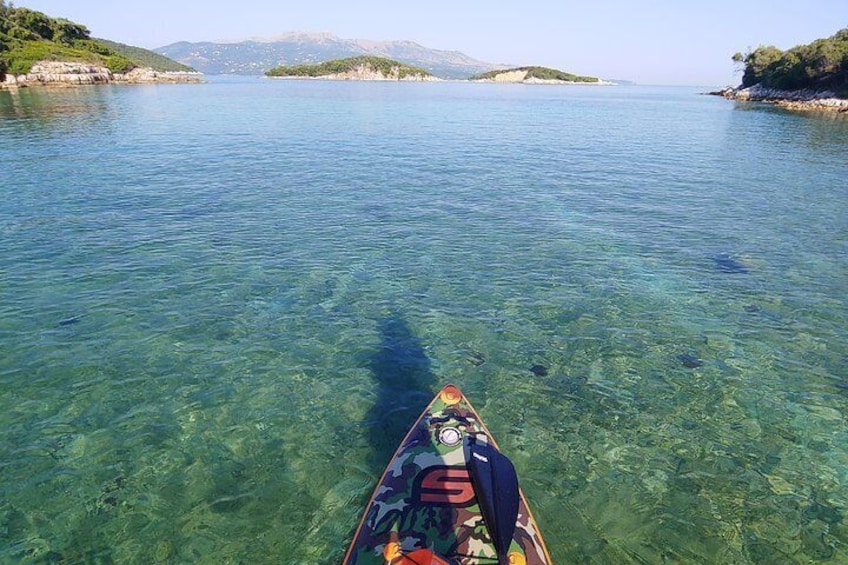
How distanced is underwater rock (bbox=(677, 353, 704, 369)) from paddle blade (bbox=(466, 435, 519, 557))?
992 cm

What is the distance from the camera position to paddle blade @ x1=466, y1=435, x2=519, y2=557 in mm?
8617

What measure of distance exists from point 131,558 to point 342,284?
14170 millimetres

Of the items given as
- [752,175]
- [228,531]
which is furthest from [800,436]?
[752,175]

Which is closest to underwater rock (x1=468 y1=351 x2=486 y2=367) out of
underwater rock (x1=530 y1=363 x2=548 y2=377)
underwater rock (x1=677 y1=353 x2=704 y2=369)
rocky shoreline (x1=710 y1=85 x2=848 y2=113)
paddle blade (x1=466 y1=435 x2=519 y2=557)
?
underwater rock (x1=530 y1=363 x2=548 y2=377)

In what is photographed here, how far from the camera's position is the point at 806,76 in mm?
127500

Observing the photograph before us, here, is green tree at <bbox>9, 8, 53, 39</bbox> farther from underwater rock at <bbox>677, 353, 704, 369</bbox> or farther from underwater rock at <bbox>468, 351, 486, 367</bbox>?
underwater rock at <bbox>677, 353, 704, 369</bbox>

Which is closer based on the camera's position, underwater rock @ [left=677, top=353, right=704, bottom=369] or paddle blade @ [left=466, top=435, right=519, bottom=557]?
paddle blade @ [left=466, top=435, right=519, bottom=557]

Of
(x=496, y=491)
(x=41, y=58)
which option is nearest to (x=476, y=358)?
(x=496, y=491)

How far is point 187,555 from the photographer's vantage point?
10.5m

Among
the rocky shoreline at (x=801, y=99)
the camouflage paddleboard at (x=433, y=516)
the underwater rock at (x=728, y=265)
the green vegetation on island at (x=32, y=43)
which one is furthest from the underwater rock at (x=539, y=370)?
the green vegetation on island at (x=32, y=43)

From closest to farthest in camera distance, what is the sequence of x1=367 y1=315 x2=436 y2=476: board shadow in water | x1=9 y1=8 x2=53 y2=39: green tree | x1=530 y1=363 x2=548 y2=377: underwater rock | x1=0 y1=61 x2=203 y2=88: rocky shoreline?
1. x1=367 y1=315 x2=436 y2=476: board shadow in water
2. x1=530 y1=363 x2=548 y2=377: underwater rock
3. x1=0 y1=61 x2=203 y2=88: rocky shoreline
4. x1=9 y1=8 x2=53 y2=39: green tree

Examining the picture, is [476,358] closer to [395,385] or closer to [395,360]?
[395,360]

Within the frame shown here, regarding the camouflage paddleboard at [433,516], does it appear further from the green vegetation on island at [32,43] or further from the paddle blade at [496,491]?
the green vegetation on island at [32,43]

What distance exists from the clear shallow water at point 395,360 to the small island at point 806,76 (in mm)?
108107
